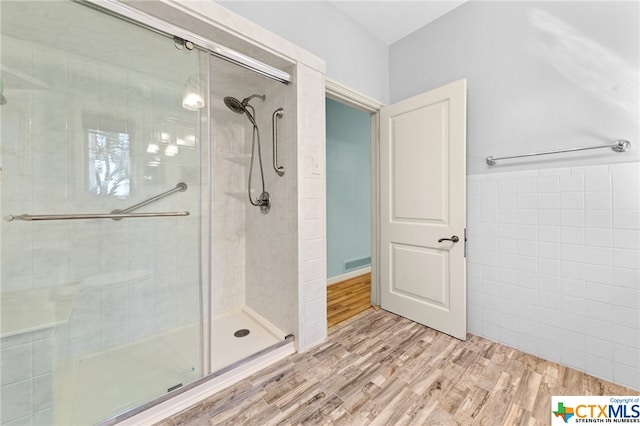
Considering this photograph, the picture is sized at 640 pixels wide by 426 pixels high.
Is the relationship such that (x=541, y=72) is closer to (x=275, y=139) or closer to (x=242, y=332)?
(x=275, y=139)

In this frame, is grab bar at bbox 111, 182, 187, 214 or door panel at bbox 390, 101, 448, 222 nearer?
grab bar at bbox 111, 182, 187, 214

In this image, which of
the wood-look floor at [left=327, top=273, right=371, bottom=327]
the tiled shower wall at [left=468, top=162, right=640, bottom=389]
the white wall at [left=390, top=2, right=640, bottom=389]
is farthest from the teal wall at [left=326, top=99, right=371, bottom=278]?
the tiled shower wall at [left=468, top=162, right=640, bottom=389]

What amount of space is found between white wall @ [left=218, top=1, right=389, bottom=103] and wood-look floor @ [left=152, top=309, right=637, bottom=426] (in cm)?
213

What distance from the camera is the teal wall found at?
11.0 ft

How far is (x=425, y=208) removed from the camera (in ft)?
6.84

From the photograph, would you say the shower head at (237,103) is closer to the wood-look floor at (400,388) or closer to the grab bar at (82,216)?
the grab bar at (82,216)

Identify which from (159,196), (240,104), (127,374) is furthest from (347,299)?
(240,104)

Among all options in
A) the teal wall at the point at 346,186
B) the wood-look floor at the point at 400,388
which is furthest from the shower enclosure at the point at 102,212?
the teal wall at the point at 346,186

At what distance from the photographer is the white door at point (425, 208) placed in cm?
190

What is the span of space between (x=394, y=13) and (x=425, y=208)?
166 cm

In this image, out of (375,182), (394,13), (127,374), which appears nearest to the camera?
(127,374)

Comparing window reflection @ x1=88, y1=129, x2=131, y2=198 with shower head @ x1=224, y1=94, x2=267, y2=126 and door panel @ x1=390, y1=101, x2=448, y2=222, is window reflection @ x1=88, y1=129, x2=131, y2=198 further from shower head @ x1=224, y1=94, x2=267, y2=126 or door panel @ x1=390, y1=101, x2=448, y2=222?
door panel @ x1=390, y1=101, x2=448, y2=222

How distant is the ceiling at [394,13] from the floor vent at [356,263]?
8.71 feet

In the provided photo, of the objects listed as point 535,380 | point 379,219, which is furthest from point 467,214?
point 535,380
